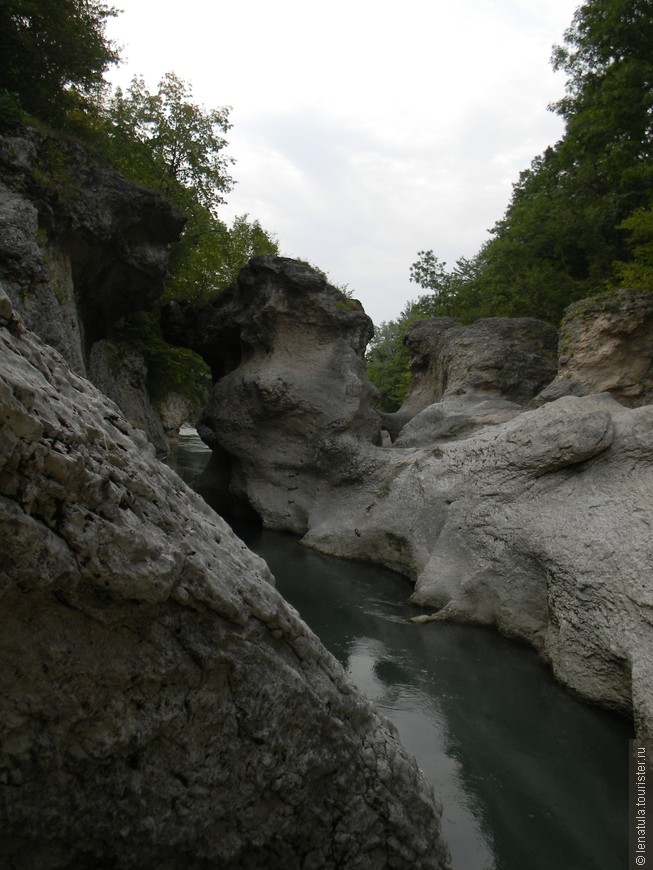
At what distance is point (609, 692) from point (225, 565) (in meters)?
5.62

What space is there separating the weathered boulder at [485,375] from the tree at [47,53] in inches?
431

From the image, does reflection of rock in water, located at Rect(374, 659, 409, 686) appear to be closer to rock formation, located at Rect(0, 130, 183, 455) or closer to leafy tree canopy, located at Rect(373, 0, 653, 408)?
rock formation, located at Rect(0, 130, 183, 455)

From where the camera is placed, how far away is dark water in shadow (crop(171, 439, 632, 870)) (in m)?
5.23

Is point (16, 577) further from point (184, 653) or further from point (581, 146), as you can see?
point (581, 146)

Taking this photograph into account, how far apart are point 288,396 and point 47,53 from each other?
8.92 metres

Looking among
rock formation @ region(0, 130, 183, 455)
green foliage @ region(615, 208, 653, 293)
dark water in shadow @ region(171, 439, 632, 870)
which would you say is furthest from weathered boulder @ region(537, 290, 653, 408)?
rock formation @ region(0, 130, 183, 455)

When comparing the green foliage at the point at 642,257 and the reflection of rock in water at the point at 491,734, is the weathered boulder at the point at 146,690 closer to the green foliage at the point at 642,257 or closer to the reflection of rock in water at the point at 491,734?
the reflection of rock in water at the point at 491,734

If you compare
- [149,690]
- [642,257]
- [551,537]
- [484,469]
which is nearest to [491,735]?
[551,537]

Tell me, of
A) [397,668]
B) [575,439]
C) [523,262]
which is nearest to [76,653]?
[397,668]

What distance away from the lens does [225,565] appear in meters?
3.59

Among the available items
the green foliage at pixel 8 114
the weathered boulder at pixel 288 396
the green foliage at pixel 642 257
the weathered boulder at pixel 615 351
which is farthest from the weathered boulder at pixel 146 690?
the green foliage at pixel 642 257

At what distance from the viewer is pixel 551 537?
9062 mm

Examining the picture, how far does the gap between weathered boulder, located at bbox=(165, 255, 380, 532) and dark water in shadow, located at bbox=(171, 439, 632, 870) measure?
5.88 meters

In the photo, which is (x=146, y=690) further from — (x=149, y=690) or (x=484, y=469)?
(x=484, y=469)
